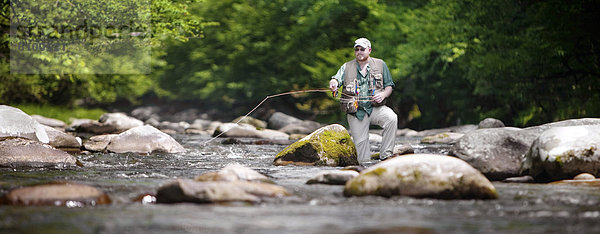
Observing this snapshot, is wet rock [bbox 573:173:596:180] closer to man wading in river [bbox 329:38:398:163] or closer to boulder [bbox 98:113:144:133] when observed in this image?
man wading in river [bbox 329:38:398:163]

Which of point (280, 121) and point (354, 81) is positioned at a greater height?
point (354, 81)

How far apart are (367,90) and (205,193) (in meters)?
3.56

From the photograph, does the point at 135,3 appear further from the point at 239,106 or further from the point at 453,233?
the point at 239,106

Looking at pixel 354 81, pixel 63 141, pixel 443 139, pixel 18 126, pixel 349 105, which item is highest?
pixel 354 81

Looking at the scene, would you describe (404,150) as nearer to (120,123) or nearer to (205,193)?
(205,193)

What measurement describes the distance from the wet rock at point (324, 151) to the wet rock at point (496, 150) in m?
1.99

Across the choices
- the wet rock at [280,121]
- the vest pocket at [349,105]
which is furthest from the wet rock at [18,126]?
the wet rock at [280,121]

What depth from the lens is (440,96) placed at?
90.1 feet

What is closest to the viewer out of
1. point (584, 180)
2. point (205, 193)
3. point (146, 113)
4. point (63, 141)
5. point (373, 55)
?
point (205, 193)

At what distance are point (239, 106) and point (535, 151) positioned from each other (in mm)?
33961

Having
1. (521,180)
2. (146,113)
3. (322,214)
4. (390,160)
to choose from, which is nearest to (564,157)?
(521,180)

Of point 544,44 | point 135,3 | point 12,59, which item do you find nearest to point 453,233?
point 544,44

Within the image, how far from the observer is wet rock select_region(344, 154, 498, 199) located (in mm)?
6445

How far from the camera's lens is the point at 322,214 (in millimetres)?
5523
